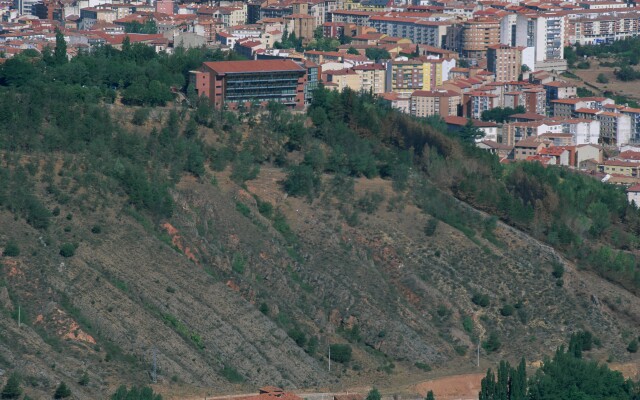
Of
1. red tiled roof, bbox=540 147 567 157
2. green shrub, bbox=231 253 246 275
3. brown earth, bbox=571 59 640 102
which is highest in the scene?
brown earth, bbox=571 59 640 102

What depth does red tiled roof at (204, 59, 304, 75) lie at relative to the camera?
2309 inches

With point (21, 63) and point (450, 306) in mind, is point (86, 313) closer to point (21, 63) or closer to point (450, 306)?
point (450, 306)

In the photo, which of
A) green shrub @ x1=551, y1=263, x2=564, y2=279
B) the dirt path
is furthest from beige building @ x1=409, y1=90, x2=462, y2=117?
the dirt path

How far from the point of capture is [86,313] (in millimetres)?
42531

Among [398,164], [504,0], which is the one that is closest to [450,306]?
[398,164]

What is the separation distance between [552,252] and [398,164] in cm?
502

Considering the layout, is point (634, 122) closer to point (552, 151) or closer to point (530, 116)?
point (530, 116)

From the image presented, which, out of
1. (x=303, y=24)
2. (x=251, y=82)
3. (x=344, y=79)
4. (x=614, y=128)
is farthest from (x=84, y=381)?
(x=303, y=24)

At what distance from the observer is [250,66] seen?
196 feet

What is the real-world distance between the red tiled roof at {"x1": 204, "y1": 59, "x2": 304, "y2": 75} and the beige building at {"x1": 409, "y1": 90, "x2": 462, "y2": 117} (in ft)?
55.8

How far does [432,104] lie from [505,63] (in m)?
10.6

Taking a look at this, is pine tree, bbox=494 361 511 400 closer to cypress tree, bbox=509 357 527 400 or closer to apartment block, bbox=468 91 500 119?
cypress tree, bbox=509 357 527 400

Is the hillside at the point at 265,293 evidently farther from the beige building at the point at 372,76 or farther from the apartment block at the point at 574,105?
the apartment block at the point at 574,105

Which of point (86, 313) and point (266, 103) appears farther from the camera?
point (266, 103)
